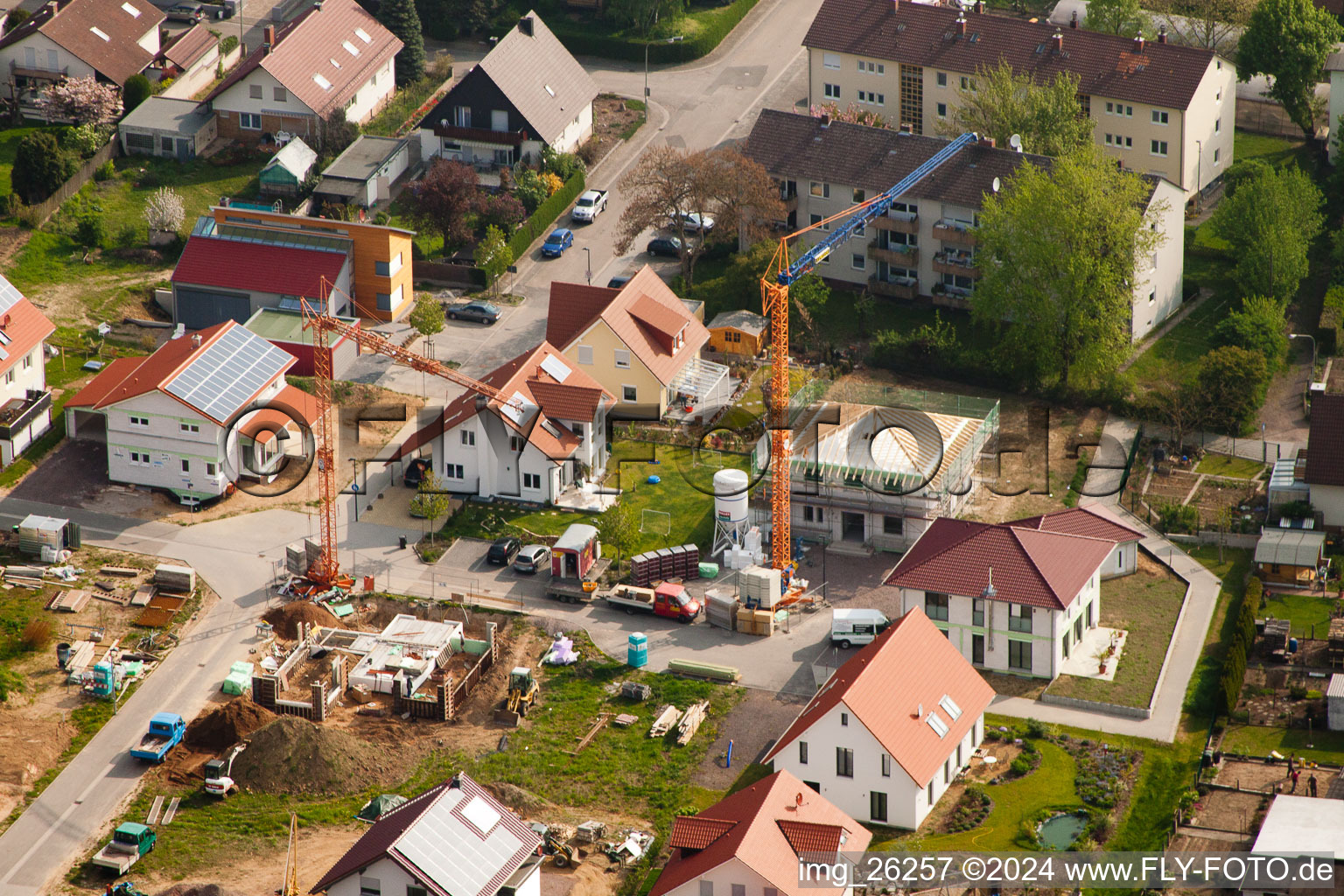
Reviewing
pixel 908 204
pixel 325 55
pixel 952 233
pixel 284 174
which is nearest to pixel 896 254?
pixel 908 204

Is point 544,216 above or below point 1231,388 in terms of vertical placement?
above

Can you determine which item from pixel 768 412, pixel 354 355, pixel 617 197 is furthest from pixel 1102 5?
pixel 354 355

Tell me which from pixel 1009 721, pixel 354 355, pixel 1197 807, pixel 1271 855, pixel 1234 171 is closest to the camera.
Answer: pixel 1271 855

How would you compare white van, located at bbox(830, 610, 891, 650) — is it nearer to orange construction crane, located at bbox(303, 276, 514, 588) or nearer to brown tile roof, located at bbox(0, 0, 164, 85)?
orange construction crane, located at bbox(303, 276, 514, 588)

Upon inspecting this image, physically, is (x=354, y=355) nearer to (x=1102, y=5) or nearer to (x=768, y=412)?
(x=768, y=412)

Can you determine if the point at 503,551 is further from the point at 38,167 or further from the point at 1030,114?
the point at 38,167

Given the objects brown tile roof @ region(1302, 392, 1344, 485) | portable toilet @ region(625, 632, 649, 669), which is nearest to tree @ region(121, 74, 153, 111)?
portable toilet @ region(625, 632, 649, 669)
